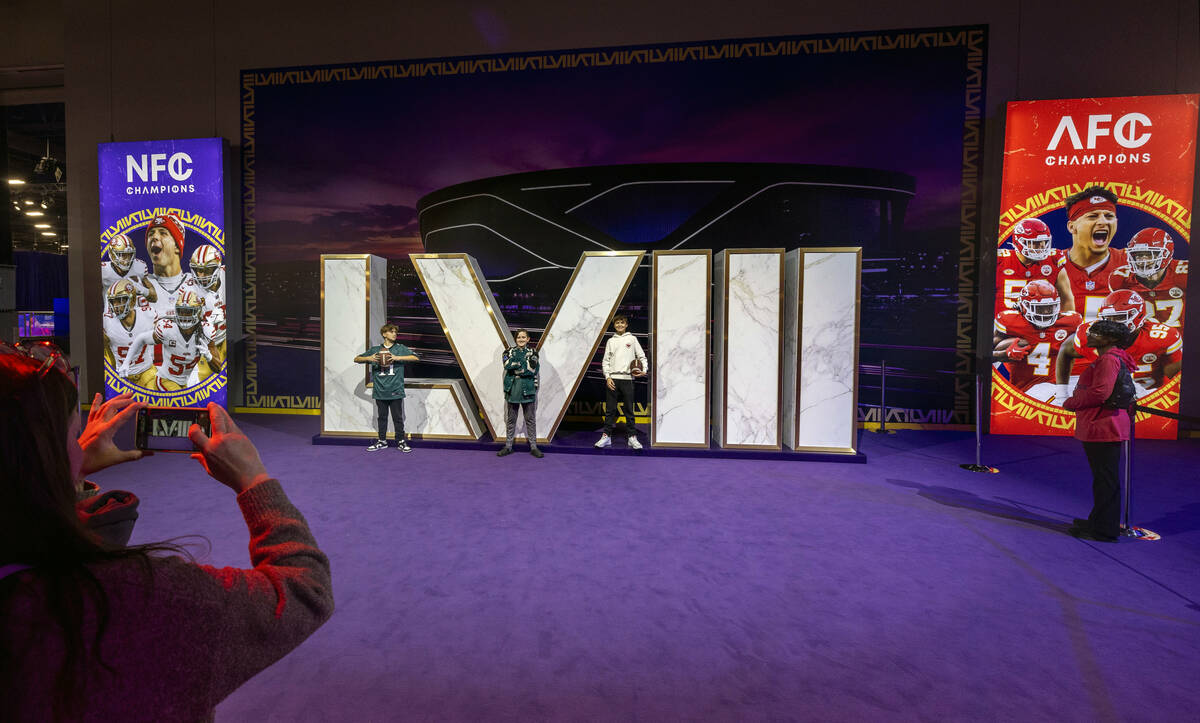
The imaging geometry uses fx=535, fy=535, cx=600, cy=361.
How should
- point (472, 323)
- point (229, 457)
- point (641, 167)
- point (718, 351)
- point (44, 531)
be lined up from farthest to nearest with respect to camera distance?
point (641, 167) < point (718, 351) < point (472, 323) < point (229, 457) < point (44, 531)

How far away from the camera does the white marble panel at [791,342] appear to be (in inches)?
241

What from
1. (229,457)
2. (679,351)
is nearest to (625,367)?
(679,351)

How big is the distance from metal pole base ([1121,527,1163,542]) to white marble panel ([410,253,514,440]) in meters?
5.73

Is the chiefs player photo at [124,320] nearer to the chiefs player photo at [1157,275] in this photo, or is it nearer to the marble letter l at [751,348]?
the marble letter l at [751,348]

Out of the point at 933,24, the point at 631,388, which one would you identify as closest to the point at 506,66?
the point at 631,388

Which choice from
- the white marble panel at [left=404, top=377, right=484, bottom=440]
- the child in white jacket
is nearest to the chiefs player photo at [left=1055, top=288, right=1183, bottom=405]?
the child in white jacket

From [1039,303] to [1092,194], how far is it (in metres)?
1.50

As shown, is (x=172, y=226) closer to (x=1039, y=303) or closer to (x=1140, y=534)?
(x=1140, y=534)

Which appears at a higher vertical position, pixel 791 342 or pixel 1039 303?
pixel 1039 303

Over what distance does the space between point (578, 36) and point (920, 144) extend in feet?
16.3

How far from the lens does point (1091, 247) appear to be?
6.90 metres

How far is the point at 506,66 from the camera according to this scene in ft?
25.5

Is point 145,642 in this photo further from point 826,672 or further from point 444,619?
point 826,672

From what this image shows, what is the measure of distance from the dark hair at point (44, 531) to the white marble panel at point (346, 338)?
6.36 m
